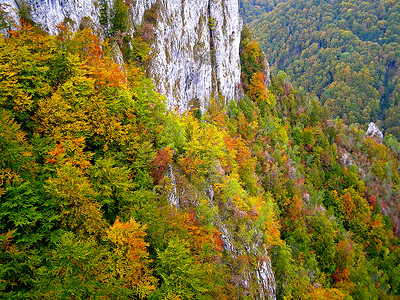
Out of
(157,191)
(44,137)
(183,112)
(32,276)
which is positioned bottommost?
(183,112)

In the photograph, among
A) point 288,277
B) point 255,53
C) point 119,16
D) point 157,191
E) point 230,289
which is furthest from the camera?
point 255,53

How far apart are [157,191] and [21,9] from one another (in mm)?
13694

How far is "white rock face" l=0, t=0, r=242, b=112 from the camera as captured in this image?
54.6 feet

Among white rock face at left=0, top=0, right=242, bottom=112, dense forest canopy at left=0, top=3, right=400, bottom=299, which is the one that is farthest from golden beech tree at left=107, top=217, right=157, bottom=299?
white rock face at left=0, top=0, right=242, bottom=112

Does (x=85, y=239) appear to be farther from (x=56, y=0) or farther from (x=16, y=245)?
(x=56, y=0)

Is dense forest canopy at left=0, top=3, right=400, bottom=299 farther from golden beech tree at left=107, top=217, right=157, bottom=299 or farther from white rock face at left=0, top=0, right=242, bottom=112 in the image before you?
white rock face at left=0, top=0, right=242, bottom=112

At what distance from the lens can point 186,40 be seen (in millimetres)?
34188

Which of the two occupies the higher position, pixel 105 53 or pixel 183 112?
pixel 105 53

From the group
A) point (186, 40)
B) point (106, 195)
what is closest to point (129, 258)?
point (106, 195)

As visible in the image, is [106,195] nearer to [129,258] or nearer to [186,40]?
[129,258]

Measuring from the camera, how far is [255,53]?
2450 inches

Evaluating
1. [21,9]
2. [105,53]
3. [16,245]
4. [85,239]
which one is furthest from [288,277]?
[21,9]

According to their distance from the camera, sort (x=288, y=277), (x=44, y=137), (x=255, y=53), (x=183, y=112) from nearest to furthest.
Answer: (x=44, y=137) < (x=288, y=277) < (x=183, y=112) < (x=255, y=53)

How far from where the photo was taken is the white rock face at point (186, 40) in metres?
16.6
